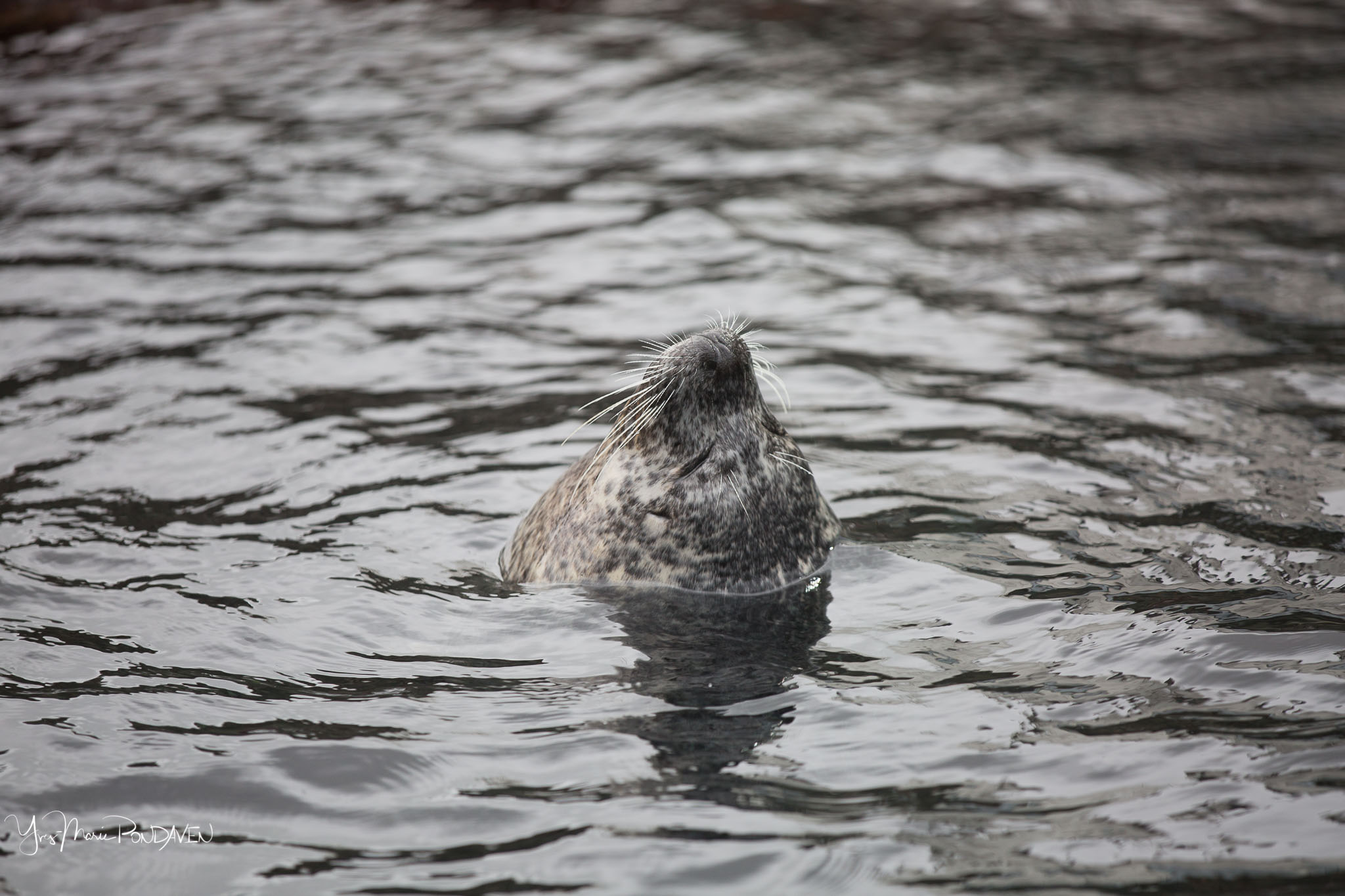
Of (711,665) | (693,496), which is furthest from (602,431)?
(711,665)

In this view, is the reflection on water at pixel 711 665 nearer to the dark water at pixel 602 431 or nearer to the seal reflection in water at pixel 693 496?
the dark water at pixel 602 431

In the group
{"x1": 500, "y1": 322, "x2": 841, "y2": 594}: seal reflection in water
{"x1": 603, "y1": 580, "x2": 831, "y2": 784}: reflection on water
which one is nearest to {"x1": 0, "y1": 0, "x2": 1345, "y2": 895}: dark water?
{"x1": 603, "y1": 580, "x2": 831, "y2": 784}: reflection on water

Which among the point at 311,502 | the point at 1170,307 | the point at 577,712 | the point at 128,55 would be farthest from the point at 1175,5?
the point at 577,712

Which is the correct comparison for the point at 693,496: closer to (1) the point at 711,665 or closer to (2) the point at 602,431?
(1) the point at 711,665

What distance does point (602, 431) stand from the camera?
29.2 ft

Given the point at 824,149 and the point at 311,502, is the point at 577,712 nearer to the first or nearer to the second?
the point at 311,502

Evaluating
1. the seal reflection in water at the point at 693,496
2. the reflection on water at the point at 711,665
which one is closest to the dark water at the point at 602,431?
the reflection on water at the point at 711,665

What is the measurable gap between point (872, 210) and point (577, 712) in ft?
27.0

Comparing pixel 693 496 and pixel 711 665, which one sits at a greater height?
pixel 693 496

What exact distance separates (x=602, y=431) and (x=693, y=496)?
2322 millimetres

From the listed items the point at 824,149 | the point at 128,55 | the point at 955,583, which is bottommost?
the point at 955,583

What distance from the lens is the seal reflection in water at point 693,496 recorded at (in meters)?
6.66

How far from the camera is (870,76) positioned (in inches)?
639

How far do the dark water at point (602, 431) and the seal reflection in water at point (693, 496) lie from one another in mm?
223
